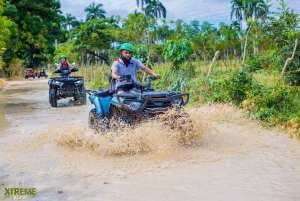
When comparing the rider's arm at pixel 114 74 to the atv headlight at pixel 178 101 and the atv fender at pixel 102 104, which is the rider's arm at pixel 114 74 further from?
the atv headlight at pixel 178 101

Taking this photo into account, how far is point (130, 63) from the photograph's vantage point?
6.85 metres

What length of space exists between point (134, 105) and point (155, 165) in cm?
101

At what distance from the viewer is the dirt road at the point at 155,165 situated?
4.50 metres

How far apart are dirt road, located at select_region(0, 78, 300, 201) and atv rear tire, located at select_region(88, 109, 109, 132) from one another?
196 mm

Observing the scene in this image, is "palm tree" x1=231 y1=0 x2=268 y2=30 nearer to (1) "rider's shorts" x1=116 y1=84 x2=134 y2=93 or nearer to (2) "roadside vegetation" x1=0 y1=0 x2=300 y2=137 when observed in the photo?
(2) "roadside vegetation" x1=0 y1=0 x2=300 y2=137

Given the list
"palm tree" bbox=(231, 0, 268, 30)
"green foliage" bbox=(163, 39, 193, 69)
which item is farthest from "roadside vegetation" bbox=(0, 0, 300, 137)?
"palm tree" bbox=(231, 0, 268, 30)

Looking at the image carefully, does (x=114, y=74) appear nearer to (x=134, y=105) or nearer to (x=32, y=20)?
(x=134, y=105)

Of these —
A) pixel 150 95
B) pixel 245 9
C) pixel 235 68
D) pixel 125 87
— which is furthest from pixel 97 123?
pixel 245 9

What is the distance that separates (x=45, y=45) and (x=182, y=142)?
124 ft

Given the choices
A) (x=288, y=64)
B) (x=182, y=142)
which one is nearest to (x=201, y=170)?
(x=182, y=142)

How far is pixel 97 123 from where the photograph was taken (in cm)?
689

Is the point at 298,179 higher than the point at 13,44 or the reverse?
the reverse

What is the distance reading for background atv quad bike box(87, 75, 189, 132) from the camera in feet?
19.3

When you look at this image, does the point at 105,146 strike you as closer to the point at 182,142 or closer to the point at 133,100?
the point at 133,100
